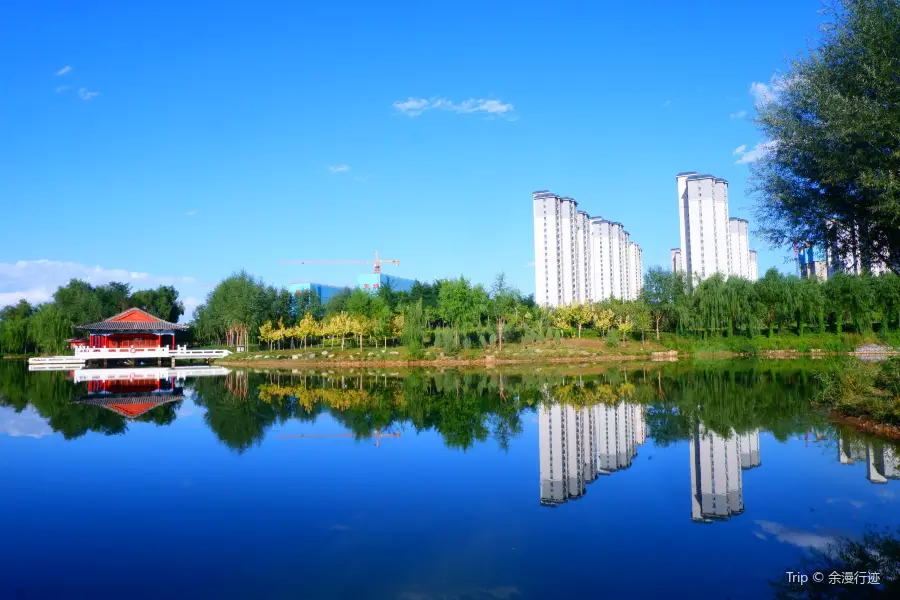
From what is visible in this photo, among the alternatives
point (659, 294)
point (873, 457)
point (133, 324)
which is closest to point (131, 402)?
point (873, 457)

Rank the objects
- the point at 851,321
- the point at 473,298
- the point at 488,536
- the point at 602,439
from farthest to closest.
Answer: the point at 473,298, the point at 851,321, the point at 602,439, the point at 488,536

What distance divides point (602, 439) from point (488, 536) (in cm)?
540

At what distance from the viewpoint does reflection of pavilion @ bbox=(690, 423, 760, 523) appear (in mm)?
6512

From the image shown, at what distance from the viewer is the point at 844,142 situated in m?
8.88

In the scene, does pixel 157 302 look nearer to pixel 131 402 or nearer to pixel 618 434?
pixel 131 402

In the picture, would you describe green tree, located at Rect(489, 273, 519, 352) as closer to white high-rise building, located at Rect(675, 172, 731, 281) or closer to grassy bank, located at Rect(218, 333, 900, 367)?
grassy bank, located at Rect(218, 333, 900, 367)

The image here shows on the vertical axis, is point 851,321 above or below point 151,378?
above

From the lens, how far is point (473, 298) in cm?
3866

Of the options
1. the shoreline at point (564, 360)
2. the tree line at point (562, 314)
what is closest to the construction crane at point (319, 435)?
the shoreline at point (564, 360)

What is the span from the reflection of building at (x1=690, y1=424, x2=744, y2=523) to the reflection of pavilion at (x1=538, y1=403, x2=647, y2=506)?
1.03 m

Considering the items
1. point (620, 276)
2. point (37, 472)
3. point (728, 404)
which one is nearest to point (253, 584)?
point (37, 472)

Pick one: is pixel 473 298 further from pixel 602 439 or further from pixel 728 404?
pixel 602 439

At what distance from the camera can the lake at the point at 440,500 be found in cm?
491

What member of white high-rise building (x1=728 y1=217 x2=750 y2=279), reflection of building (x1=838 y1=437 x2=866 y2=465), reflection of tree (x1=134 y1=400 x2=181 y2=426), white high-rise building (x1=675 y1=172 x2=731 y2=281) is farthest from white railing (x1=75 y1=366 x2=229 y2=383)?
white high-rise building (x1=728 y1=217 x2=750 y2=279)
